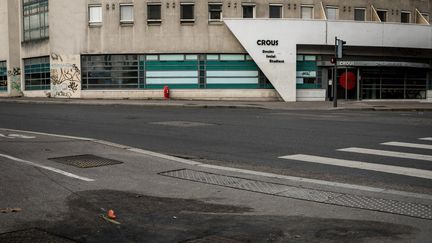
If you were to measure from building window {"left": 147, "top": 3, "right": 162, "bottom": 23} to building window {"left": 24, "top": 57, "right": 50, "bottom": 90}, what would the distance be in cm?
940

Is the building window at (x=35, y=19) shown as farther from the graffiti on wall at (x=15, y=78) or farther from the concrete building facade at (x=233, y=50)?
the graffiti on wall at (x=15, y=78)

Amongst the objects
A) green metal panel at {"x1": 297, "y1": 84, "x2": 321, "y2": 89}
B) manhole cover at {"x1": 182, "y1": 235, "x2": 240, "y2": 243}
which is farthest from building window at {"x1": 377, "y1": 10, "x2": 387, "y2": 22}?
manhole cover at {"x1": 182, "y1": 235, "x2": 240, "y2": 243}

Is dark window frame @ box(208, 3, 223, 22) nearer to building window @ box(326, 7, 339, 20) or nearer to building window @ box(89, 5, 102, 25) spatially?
building window @ box(326, 7, 339, 20)

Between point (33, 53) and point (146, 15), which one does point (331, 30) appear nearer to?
point (146, 15)

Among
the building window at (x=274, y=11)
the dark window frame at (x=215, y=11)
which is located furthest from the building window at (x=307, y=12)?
the dark window frame at (x=215, y=11)

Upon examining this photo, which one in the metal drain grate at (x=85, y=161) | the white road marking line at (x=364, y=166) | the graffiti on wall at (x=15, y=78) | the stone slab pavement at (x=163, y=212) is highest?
the graffiti on wall at (x=15, y=78)

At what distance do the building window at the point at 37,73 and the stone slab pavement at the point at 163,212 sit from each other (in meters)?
34.2

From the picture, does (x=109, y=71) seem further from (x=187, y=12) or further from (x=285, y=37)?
(x=285, y=37)

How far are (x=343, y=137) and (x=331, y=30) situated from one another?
968 inches

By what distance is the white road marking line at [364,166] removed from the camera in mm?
8109

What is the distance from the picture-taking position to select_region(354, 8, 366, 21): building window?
3946 centimetres

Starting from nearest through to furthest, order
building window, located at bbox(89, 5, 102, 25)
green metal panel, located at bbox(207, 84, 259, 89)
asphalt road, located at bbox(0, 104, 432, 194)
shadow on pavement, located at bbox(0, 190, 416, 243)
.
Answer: shadow on pavement, located at bbox(0, 190, 416, 243) < asphalt road, located at bbox(0, 104, 432, 194) < green metal panel, located at bbox(207, 84, 259, 89) < building window, located at bbox(89, 5, 102, 25)

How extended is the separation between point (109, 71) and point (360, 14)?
62.7ft

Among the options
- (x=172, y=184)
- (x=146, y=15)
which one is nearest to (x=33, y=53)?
(x=146, y=15)
